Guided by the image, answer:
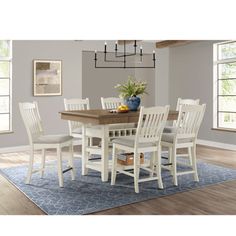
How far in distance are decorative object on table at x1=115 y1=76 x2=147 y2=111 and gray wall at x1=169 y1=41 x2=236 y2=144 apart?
9.48ft

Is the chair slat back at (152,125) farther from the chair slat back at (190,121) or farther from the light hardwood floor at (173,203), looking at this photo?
the light hardwood floor at (173,203)

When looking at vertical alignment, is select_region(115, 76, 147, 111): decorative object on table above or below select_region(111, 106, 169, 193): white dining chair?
above

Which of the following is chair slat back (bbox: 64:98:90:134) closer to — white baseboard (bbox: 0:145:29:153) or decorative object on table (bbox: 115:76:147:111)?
decorative object on table (bbox: 115:76:147:111)

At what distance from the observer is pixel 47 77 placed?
7008mm

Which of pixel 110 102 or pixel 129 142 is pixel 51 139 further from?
pixel 110 102

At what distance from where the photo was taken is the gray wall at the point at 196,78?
291 inches

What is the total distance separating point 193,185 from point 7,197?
2116mm

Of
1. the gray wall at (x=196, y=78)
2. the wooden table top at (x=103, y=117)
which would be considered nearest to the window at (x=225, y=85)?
the gray wall at (x=196, y=78)

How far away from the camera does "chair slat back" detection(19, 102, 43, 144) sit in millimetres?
4141

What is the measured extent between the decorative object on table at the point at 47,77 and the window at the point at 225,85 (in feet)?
10.4

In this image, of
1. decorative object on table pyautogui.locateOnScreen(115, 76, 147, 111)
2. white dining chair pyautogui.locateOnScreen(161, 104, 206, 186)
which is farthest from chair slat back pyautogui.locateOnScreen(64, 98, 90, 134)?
white dining chair pyautogui.locateOnScreen(161, 104, 206, 186)

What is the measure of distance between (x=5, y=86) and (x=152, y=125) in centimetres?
375
